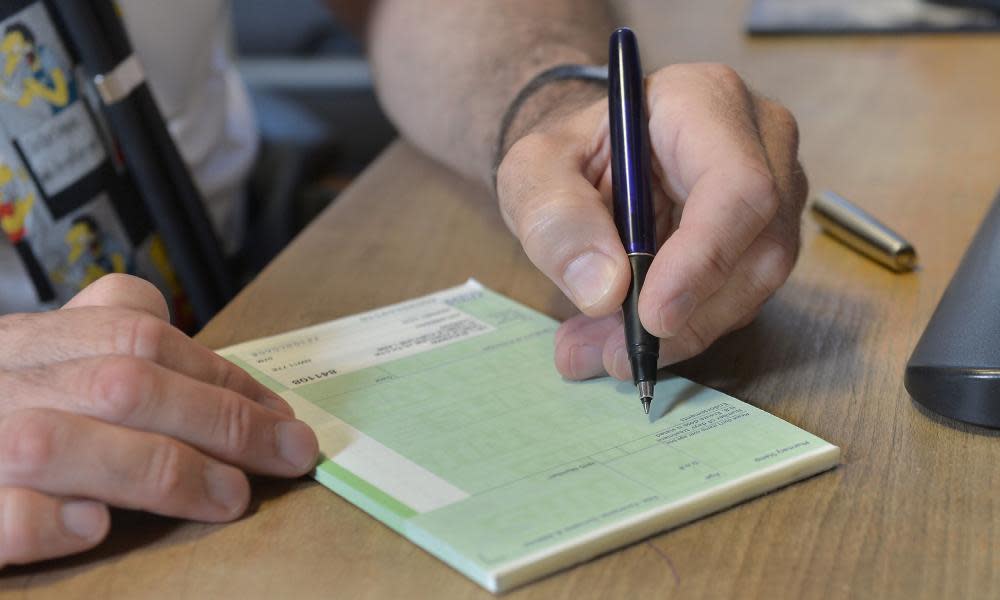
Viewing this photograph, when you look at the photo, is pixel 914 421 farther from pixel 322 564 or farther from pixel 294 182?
pixel 294 182

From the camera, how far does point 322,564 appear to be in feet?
1.44

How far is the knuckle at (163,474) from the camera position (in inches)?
17.8

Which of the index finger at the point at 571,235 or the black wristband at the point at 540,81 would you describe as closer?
the index finger at the point at 571,235

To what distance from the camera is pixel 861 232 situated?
2.48ft

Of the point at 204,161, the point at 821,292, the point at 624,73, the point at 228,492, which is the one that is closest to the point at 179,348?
the point at 228,492

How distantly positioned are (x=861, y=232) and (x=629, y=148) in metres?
0.24

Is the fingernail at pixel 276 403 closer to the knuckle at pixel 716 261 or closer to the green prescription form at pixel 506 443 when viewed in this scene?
the green prescription form at pixel 506 443

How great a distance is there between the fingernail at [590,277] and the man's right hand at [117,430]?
0.50ft

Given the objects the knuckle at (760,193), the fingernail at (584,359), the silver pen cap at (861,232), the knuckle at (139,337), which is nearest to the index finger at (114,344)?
the knuckle at (139,337)

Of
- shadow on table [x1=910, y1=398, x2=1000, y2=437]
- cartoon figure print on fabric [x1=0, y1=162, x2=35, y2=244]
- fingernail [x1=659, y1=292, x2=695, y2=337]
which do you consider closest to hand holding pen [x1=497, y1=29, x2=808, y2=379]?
fingernail [x1=659, y1=292, x2=695, y2=337]

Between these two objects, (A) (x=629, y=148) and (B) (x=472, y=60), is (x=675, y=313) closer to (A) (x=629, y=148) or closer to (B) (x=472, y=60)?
(A) (x=629, y=148)

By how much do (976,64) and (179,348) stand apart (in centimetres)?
94

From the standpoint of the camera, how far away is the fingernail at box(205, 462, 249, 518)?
18.4 inches

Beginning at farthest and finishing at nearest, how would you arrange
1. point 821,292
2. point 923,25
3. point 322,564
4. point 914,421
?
point 923,25
point 821,292
point 914,421
point 322,564
